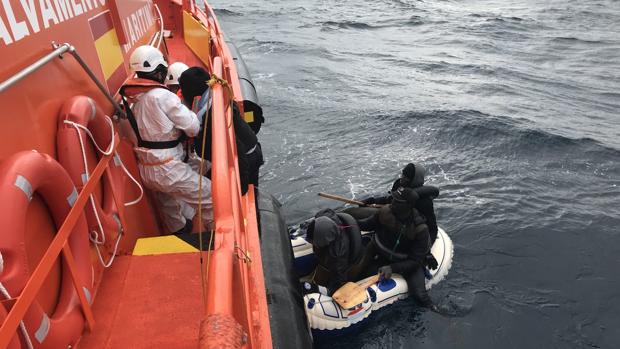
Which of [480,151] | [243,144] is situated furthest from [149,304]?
[480,151]

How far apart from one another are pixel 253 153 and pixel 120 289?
1.56 m

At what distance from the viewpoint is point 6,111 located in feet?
5.96

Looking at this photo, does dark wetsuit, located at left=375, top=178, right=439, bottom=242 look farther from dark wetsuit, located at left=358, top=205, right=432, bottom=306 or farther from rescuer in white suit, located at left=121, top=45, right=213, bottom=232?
rescuer in white suit, located at left=121, top=45, right=213, bottom=232

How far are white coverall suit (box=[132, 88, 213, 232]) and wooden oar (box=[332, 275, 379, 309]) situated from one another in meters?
1.57

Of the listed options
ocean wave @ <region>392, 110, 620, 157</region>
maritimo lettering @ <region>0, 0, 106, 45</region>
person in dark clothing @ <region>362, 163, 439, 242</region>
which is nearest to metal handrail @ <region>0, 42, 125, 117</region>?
maritimo lettering @ <region>0, 0, 106, 45</region>

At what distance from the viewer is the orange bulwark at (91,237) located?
1.55 metres

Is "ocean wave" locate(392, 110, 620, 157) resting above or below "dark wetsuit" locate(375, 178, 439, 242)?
below

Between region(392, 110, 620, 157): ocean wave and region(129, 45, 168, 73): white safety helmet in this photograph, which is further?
region(392, 110, 620, 157): ocean wave

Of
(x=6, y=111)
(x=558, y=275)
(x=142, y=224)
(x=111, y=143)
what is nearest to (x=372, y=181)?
(x=558, y=275)

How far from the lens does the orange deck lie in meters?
2.22

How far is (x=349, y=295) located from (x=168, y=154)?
2272mm

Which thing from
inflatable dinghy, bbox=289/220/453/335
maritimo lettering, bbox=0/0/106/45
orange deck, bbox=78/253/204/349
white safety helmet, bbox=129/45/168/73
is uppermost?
maritimo lettering, bbox=0/0/106/45

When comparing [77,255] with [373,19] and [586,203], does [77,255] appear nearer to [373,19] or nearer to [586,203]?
[586,203]

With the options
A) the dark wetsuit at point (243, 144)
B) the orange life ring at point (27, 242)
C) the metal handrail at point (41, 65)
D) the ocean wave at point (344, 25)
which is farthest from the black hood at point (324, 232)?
the ocean wave at point (344, 25)
